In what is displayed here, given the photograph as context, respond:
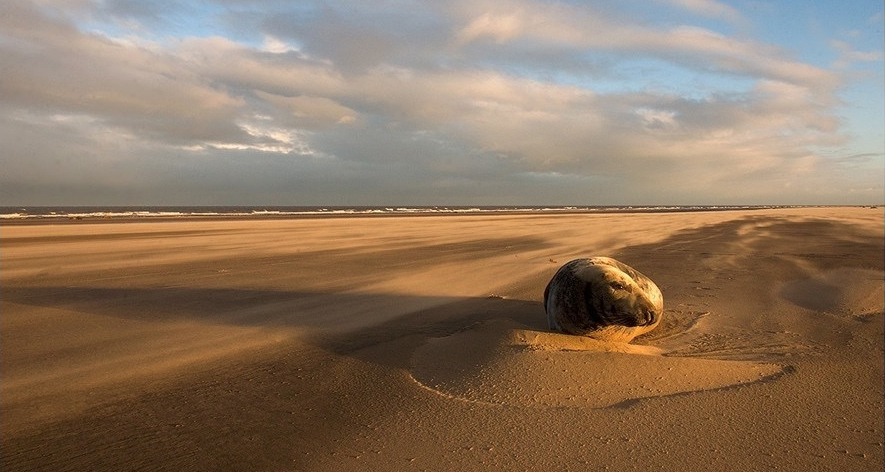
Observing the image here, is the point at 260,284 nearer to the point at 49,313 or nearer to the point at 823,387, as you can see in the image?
the point at 49,313

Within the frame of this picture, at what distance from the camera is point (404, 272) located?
12.3 m

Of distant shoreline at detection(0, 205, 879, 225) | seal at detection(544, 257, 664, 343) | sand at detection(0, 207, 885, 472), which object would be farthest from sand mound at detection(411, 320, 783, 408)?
distant shoreline at detection(0, 205, 879, 225)

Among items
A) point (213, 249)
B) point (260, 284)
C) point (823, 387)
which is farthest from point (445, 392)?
point (213, 249)

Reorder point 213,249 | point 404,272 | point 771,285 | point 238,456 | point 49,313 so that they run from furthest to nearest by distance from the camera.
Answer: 1. point 213,249
2. point 404,272
3. point 771,285
4. point 49,313
5. point 238,456

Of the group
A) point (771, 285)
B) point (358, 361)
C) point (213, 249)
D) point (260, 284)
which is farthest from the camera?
point (213, 249)

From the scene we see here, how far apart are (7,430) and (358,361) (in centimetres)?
304

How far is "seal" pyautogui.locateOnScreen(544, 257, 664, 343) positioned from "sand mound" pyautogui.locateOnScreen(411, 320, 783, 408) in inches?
6.8

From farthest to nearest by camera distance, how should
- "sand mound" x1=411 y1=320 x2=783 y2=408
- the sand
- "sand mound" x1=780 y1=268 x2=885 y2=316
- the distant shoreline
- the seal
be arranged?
the distant shoreline → "sand mound" x1=780 y1=268 x2=885 y2=316 → the seal → "sand mound" x1=411 y1=320 x2=783 y2=408 → the sand

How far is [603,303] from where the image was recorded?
5.49 meters

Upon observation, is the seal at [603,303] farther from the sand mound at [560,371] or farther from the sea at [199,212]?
the sea at [199,212]

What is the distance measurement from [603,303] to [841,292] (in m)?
6.70

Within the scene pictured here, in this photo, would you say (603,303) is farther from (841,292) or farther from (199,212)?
(199,212)

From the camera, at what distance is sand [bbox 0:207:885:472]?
3.57m

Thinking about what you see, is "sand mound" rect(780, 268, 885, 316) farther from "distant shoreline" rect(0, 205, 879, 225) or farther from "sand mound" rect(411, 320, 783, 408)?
"distant shoreline" rect(0, 205, 879, 225)
